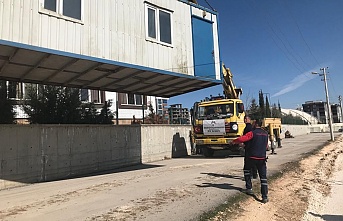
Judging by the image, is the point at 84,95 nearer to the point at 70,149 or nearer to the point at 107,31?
the point at 70,149

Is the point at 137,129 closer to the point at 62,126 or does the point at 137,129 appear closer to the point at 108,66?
the point at 62,126

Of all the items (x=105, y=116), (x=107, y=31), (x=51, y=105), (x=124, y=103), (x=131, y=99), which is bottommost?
(x=105, y=116)

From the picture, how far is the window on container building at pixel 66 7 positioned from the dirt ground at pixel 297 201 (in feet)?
20.9

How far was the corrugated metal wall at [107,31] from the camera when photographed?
709 cm

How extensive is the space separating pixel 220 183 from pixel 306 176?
3.77 metres

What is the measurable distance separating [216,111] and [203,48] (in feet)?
17.1

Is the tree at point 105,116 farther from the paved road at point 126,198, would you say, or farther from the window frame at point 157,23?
the window frame at point 157,23

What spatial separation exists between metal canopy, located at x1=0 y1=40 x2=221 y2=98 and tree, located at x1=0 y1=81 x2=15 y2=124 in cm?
197

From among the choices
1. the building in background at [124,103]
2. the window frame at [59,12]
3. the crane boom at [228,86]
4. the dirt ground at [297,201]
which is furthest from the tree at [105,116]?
the dirt ground at [297,201]

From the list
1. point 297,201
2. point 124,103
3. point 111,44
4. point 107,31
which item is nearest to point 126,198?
point 297,201

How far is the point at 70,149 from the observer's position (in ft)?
39.2

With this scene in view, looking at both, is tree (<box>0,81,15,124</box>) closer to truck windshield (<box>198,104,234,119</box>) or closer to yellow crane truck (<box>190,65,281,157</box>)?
yellow crane truck (<box>190,65,281,157</box>)

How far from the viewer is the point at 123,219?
547cm

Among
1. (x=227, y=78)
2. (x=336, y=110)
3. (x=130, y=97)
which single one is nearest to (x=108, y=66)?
(x=227, y=78)
